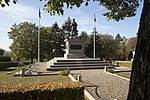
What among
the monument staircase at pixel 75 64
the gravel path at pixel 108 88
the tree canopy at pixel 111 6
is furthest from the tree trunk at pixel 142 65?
the monument staircase at pixel 75 64

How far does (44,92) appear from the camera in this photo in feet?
27.7

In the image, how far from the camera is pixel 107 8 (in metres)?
8.57

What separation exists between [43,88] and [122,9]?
4.10 m

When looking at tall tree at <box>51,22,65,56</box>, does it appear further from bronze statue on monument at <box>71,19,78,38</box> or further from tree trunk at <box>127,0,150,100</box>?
tree trunk at <box>127,0,150,100</box>

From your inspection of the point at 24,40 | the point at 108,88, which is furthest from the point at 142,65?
the point at 24,40

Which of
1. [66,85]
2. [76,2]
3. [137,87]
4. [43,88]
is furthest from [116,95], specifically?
[137,87]

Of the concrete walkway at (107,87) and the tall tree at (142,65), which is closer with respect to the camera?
the tall tree at (142,65)

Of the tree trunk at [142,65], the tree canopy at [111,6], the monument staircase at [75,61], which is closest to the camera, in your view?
the tree trunk at [142,65]

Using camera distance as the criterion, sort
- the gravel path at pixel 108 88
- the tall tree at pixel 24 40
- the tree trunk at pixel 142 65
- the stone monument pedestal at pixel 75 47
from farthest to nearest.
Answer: the tall tree at pixel 24 40, the stone monument pedestal at pixel 75 47, the gravel path at pixel 108 88, the tree trunk at pixel 142 65

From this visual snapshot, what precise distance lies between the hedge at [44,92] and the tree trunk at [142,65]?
634 cm

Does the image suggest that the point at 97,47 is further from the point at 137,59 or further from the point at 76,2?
the point at 137,59

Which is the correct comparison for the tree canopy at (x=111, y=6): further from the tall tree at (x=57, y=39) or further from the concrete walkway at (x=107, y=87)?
the tall tree at (x=57, y=39)

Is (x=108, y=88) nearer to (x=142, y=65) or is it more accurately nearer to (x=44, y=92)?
(x=44, y=92)

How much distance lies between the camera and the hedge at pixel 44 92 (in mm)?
8043
